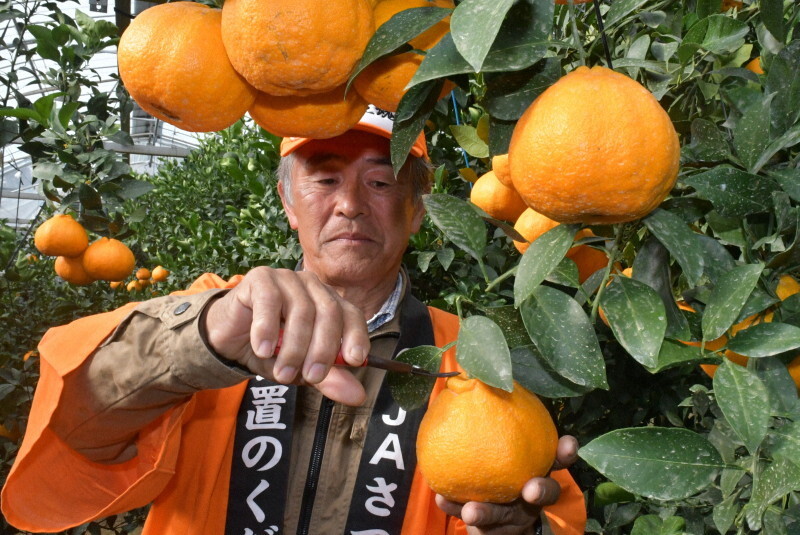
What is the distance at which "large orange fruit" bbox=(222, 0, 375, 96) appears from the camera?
0.46m

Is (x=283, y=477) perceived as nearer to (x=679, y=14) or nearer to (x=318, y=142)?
(x=318, y=142)

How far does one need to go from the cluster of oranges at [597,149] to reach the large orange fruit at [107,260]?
1967mm

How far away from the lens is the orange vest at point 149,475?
113cm

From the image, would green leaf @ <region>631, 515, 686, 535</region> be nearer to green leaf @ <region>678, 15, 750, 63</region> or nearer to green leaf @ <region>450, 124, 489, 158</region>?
green leaf @ <region>678, 15, 750, 63</region>

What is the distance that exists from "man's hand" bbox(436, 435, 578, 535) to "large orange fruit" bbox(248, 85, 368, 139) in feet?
1.37

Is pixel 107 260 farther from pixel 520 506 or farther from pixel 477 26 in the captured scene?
pixel 477 26

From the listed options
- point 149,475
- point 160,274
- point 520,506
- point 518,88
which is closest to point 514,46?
point 518,88

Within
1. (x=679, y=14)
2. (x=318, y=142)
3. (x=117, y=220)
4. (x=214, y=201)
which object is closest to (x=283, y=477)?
(x=318, y=142)

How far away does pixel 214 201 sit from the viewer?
4.48 meters

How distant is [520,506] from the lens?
0.97 m

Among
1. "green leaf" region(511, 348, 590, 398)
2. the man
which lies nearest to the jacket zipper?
the man

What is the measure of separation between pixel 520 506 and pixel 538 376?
43 centimetres

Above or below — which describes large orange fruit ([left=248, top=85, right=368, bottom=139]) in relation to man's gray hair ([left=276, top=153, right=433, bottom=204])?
above

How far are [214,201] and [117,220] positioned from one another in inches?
87.1
